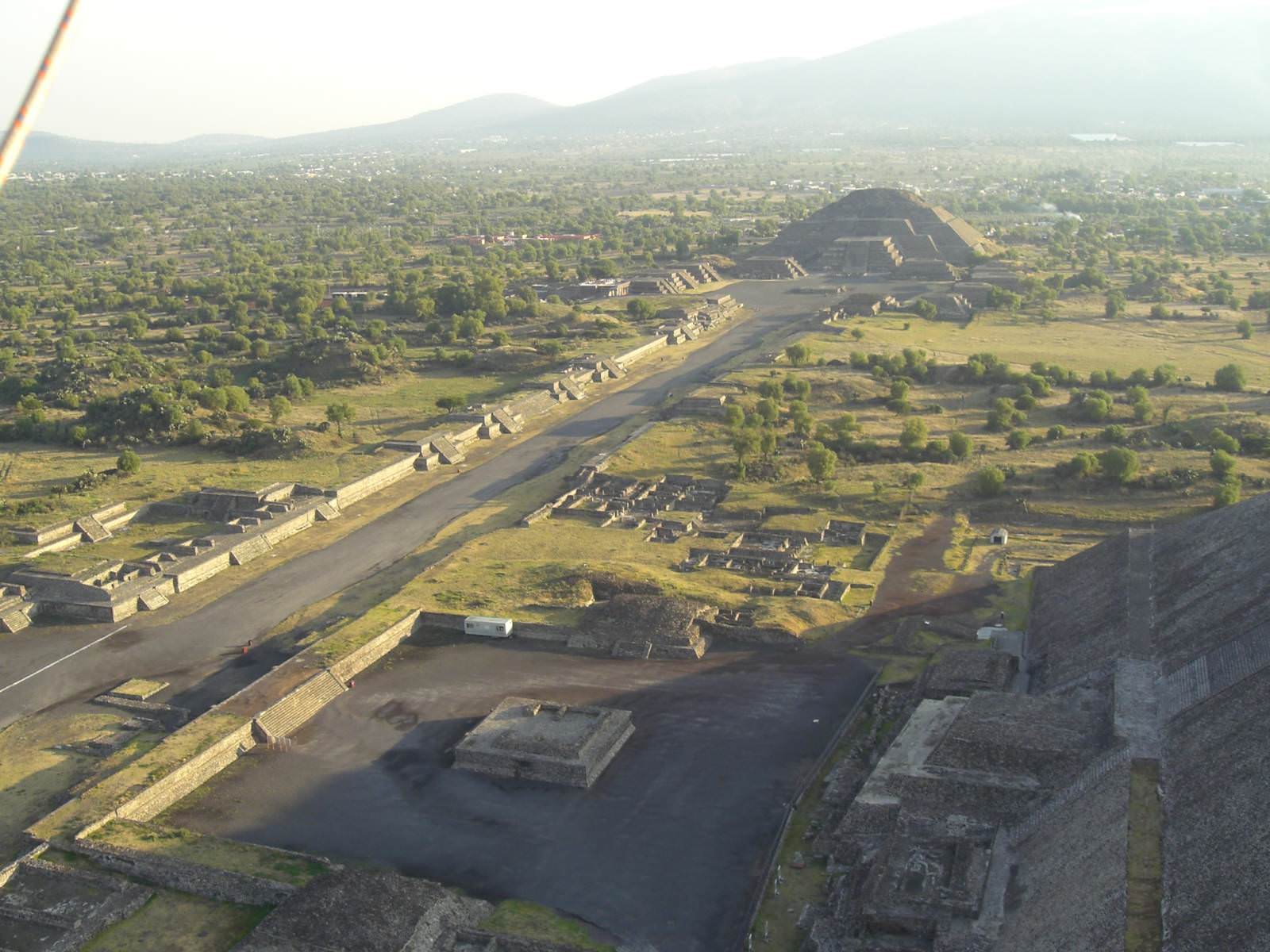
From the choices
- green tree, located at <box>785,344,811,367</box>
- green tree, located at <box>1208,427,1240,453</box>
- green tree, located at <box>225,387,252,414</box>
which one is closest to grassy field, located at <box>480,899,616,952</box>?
green tree, located at <box>1208,427,1240,453</box>

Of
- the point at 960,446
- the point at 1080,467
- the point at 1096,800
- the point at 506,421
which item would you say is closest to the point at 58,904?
the point at 1096,800

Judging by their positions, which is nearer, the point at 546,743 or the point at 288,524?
the point at 546,743

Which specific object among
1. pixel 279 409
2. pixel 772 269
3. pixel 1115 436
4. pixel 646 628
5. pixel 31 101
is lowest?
pixel 1115 436

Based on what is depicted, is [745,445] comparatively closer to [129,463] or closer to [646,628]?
[646,628]

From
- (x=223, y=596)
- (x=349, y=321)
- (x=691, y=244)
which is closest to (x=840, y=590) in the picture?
(x=223, y=596)

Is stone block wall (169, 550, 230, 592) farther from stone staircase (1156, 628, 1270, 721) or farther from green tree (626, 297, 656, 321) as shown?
green tree (626, 297, 656, 321)

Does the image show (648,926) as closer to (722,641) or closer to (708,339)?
(722,641)
